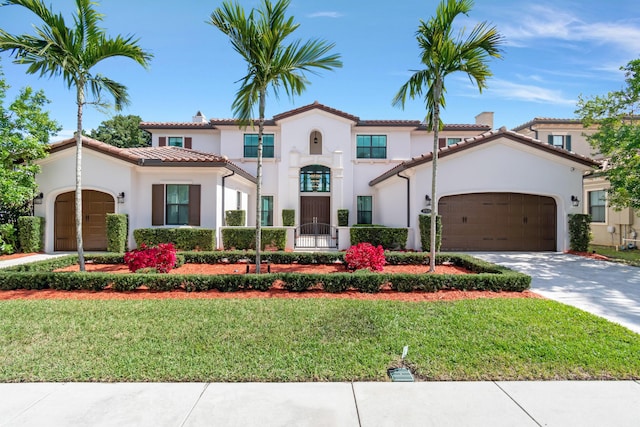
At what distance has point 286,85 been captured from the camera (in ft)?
28.6

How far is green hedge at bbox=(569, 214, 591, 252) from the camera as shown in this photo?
43.7 feet

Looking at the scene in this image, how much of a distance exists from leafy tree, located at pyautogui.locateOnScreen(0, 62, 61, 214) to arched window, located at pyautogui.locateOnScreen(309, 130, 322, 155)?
13.3 m

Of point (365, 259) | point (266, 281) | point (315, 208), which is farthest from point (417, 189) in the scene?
point (315, 208)

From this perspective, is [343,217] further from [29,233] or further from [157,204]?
[29,233]

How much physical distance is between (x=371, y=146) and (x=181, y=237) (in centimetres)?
1351

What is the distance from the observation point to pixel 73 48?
26.1 ft

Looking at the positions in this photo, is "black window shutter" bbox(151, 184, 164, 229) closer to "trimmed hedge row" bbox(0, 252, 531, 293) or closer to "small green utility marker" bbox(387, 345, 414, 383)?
"trimmed hedge row" bbox(0, 252, 531, 293)

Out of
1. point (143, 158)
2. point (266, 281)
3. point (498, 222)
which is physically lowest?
point (266, 281)

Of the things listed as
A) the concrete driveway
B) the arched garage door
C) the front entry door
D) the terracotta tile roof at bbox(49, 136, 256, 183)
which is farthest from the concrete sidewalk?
the front entry door

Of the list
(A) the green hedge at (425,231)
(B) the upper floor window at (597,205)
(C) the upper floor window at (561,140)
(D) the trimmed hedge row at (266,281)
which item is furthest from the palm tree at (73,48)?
(C) the upper floor window at (561,140)

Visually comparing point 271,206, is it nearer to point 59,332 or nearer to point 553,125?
point 59,332

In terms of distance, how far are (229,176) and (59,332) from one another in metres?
10.8

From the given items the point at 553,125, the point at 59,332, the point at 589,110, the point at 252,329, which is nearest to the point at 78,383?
the point at 59,332

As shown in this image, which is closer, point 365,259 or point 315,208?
point 365,259
